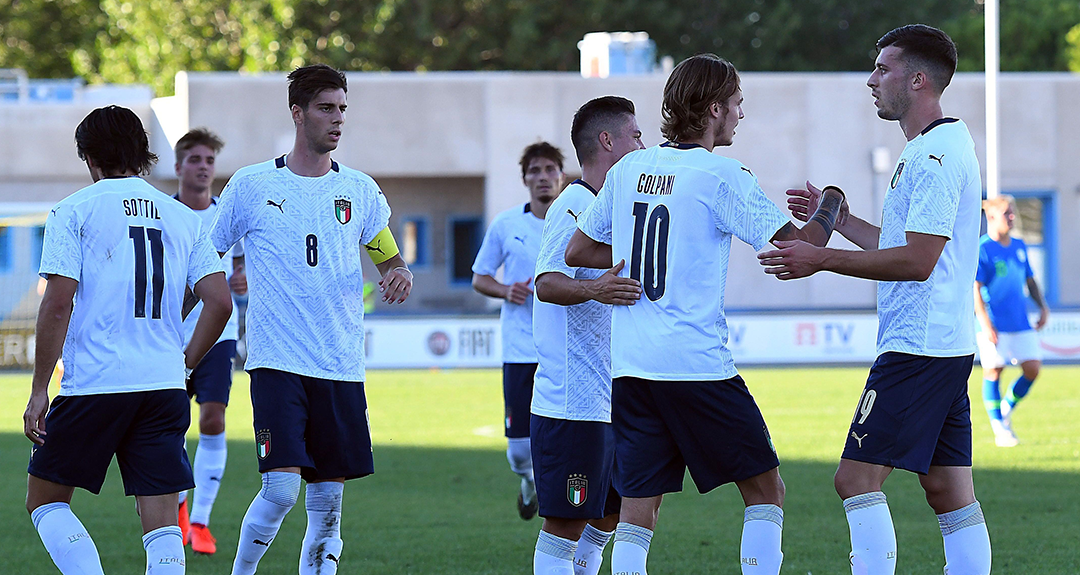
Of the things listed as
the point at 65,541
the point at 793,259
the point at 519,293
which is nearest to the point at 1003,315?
the point at 519,293

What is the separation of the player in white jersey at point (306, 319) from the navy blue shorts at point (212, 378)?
2128 millimetres

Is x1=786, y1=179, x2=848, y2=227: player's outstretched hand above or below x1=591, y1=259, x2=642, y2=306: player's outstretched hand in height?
above

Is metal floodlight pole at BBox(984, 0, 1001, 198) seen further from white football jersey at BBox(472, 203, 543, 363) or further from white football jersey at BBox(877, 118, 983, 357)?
white football jersey at BBox(877, 118, 983, 357)

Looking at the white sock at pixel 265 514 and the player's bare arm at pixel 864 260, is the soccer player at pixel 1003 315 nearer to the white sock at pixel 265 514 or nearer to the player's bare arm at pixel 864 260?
the player's bare arm at pixel 864 260

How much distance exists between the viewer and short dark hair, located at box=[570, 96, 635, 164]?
5.37 m

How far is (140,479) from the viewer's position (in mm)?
4891

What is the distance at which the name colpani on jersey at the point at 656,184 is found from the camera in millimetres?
4480

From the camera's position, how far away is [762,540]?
4.54 meters

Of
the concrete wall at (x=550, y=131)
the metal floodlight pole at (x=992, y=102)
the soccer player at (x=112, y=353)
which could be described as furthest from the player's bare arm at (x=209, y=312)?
the concrete wall at (x=550, y=131)

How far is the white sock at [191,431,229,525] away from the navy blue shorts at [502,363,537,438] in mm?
1644

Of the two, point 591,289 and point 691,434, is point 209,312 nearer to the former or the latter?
point 591,289

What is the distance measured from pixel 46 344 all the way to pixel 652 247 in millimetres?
2177

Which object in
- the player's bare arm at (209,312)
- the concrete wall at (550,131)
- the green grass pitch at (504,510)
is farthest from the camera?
the concrete wall at (550,131)

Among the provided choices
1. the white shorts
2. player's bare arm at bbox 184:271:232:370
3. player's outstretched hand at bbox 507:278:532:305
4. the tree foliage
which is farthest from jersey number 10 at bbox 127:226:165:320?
the tree foliage
